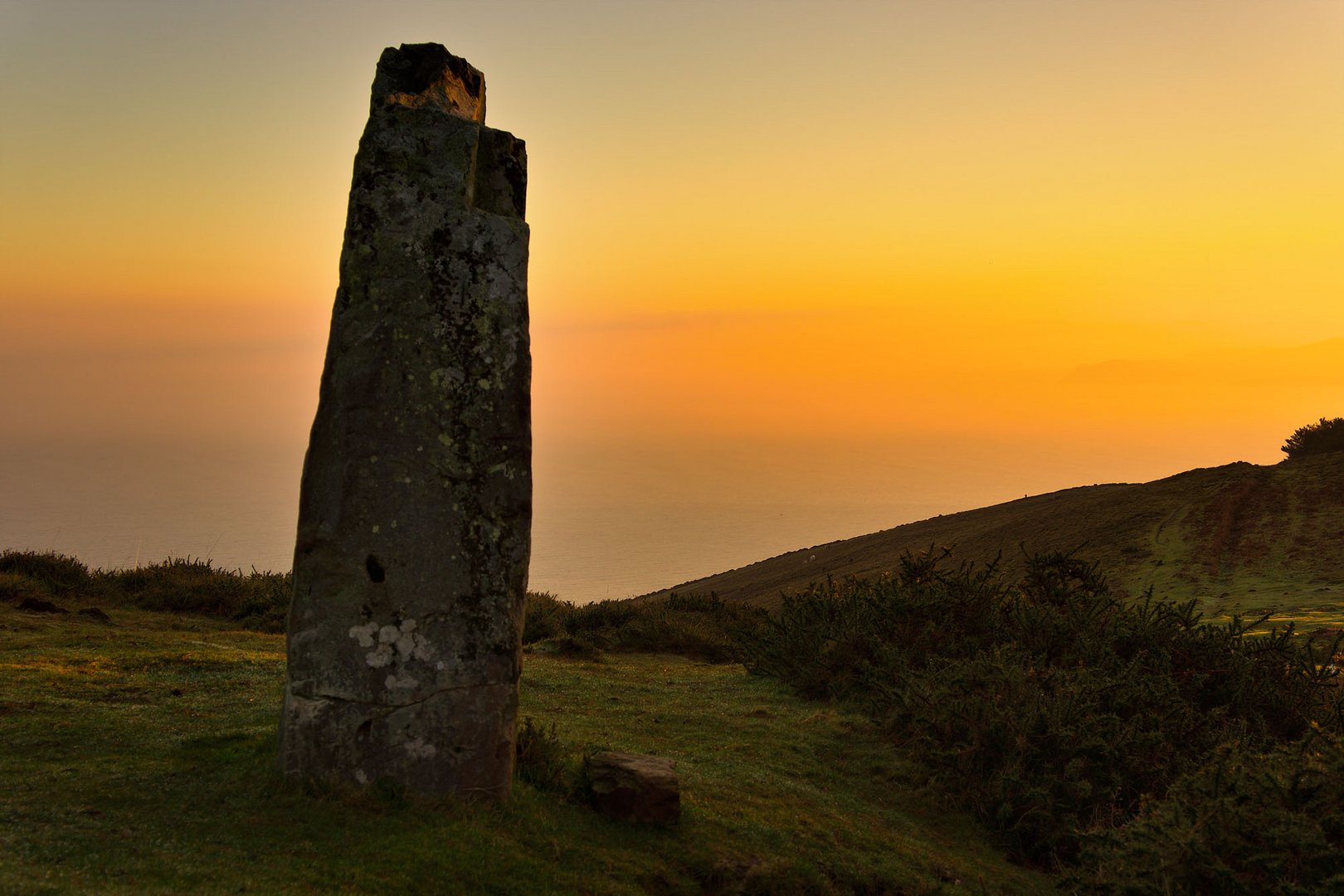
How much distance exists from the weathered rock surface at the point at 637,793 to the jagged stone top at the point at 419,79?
5.54 meters

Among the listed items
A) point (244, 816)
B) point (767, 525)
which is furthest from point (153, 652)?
point (767, 525)

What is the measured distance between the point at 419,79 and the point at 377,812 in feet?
18.6

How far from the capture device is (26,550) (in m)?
19.0

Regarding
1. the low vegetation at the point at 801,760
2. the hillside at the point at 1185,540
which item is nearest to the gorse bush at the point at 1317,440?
the hillside at the point at 1185,540

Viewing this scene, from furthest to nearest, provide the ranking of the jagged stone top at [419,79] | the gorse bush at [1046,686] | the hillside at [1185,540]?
the hillside at [1185,540] < the gorse bush at [1046,686] < the jagged stone top at [419,79]

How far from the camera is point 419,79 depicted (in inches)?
305

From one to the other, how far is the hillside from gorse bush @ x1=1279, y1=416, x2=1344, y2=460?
4098 millimetres

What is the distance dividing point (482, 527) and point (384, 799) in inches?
81.9

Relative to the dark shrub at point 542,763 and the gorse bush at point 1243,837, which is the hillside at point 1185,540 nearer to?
the gorse bush at point 1243,837

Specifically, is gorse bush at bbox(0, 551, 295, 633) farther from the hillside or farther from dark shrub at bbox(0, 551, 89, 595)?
the hillside

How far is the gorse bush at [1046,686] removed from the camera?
9930mm

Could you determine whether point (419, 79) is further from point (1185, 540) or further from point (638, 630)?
point (1185, 540)

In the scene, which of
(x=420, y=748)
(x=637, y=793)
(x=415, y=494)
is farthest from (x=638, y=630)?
(x=415, y=494)

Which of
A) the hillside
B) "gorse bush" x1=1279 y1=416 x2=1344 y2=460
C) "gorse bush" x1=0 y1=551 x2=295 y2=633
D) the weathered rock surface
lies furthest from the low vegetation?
"gorse bush" x1=1279 y1=416 x2=1344 y2=460
